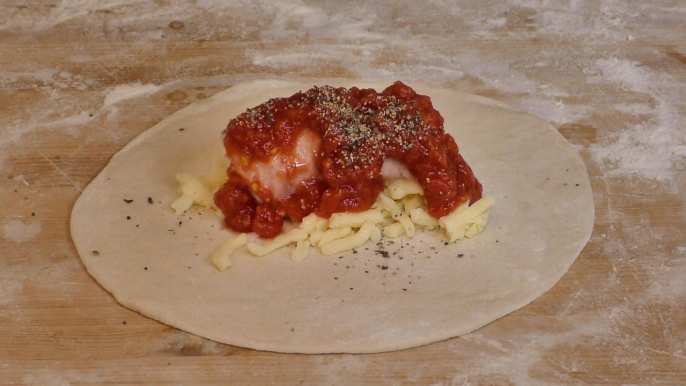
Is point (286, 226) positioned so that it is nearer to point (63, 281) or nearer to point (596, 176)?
point (63, 281)

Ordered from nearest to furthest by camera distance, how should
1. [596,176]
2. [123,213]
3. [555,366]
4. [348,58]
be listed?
[555,366] → [123,213] → [596,176] → [348,58]

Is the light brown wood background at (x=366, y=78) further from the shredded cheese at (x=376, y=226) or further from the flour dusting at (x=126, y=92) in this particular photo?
the shredded cheese at (x=376, y=226)

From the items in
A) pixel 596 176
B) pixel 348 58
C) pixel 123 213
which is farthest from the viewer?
pixel 348 58

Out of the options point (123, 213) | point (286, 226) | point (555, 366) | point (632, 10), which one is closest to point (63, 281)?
point (123, 213)

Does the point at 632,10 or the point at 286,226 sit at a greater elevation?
the point at 632,10

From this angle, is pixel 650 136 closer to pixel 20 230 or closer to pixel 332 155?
pixel 332 155

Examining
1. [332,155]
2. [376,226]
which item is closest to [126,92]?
[332,155]

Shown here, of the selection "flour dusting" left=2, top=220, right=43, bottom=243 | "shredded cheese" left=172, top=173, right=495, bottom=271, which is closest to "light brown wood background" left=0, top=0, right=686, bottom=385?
"flour dusting" left=2, top=220, right=43, bottom=243
